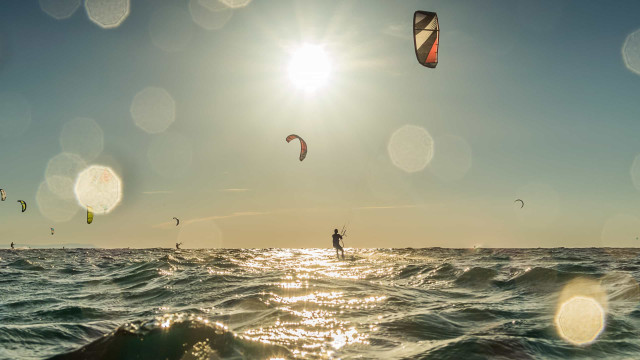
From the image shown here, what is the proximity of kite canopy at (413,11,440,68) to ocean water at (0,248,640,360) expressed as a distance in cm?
672

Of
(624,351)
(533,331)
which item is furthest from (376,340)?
(624,351)

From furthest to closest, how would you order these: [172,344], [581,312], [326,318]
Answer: [581,312] < [326,318] < [172,344]

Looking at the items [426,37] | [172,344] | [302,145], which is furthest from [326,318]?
[302,145]

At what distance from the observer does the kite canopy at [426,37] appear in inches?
437

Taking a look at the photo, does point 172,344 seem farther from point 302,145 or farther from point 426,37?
point 302,145

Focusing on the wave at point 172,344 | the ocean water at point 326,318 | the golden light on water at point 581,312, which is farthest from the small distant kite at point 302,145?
the wave at point 172,344

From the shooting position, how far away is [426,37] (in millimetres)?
11422

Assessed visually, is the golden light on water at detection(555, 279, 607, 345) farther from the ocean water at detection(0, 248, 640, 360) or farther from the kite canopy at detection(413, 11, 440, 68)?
the kite canopy at detection(413, 11, 440, 68)

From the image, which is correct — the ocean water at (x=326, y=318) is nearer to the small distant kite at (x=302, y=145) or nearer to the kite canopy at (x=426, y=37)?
the kite canopy at (x=426, y=37)

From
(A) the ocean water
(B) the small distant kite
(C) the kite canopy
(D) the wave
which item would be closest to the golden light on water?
(A) the ocean water

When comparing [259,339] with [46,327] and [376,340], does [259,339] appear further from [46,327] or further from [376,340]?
[46,327]

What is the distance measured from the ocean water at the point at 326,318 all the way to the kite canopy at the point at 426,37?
265 inches

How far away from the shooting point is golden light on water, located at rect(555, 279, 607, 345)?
6.36 metres

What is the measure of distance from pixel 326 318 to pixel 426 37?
8.47m
